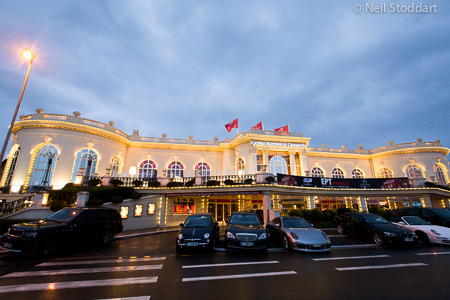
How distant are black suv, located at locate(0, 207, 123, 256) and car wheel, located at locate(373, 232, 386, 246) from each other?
13.8 m

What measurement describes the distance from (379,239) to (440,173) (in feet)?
98.6

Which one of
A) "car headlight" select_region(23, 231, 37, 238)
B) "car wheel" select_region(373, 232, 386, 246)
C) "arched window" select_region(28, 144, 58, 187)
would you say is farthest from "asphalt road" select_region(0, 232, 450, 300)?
"arched window" select_region(28, 144, 58, 187)

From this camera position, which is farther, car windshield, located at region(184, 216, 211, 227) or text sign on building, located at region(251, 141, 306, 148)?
text sign on building, located at region(251, 141, 306, 148)

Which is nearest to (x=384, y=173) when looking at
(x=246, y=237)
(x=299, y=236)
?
(x=299, y=236)

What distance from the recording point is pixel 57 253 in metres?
8.37

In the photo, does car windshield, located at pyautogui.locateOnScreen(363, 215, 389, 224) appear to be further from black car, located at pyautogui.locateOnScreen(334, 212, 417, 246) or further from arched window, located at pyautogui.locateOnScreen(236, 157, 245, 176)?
arched window, located at pyautogui.locateOnScreen(236, 157, 245, 176)

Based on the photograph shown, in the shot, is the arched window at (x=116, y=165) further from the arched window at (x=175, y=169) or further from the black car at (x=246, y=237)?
the black car at (x=246, y=237)

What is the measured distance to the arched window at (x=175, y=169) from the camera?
27.5 metres

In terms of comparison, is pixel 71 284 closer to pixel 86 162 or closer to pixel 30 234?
pixel 30 234

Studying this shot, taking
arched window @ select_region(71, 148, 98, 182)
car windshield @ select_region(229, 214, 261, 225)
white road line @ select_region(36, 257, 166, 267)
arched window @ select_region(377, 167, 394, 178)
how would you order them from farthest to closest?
arched window @ select_region(377, 167, 394, 178) → arched window @ select_region(71, 148, 98, 182) → car windshield @ select_region(229, 214, 261, 225) → white road line @ select_region(36, 257, 166, 267)

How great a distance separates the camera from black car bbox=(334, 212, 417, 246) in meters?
9.34

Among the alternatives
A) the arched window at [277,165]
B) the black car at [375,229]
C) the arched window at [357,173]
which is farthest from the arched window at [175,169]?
the arched window at [357,173]

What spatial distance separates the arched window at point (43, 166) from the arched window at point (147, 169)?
9.07m

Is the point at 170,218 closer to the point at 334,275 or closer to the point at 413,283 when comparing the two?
the point at 334,275
